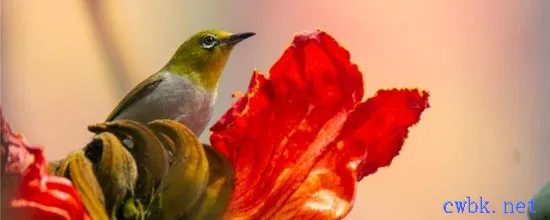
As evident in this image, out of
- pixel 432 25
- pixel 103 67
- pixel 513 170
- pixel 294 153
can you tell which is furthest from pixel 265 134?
pixel 513 170

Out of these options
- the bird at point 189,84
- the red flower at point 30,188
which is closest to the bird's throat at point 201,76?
the bird at point 189,84

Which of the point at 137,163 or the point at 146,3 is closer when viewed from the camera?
the point at 137,163

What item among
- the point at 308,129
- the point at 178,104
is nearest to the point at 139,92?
the point at 178,104

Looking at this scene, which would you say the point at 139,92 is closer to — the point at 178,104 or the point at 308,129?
the point at 178,104

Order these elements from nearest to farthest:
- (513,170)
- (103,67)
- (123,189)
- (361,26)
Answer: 1. (123,189)
2. (103,67)
3. (361,26)
4. (513,170)

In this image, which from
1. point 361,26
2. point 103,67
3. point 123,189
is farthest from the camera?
point 361,26

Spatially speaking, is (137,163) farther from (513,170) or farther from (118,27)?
(513,170)

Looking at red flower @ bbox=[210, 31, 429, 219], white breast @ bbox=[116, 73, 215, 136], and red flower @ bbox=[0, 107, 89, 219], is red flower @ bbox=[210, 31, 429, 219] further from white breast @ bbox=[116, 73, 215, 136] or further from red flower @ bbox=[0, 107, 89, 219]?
red flower @ bbox=[0, 107, 89, 219]

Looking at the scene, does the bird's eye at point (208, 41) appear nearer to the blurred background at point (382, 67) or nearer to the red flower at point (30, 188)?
the blurred background at point (382, 67)
